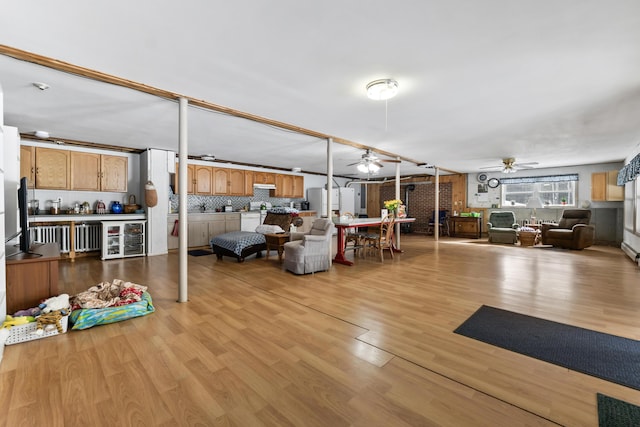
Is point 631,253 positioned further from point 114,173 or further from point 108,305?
point 114,173

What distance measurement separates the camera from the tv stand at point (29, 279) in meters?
2.67

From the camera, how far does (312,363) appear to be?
2000 mm

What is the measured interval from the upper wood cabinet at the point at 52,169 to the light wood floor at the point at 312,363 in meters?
2.77

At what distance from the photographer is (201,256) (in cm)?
595

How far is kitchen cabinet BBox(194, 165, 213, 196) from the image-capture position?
7262 millimetres

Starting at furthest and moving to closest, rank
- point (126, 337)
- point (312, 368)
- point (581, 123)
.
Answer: point (581, 123) → point (126, 337) → point (312, 368)

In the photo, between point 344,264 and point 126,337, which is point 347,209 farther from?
point 126,337

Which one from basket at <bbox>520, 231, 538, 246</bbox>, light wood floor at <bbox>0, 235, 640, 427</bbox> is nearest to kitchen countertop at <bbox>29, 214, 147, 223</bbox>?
light wood floor at <bbox>0, 235, 640, 427</bbox>

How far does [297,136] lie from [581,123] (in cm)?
445

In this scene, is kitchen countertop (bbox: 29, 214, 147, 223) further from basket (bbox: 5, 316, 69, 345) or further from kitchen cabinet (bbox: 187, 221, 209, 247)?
basket (bbox: 5, 316, 69, 345)

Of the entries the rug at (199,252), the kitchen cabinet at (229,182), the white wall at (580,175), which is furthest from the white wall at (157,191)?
the white wall at (580,175)

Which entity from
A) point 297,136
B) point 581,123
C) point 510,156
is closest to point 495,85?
point 581,123

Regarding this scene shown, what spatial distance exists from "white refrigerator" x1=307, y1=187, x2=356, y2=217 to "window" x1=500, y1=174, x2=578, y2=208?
17.6 feet

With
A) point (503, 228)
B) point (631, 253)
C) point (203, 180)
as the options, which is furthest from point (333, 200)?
point (631, 253)
